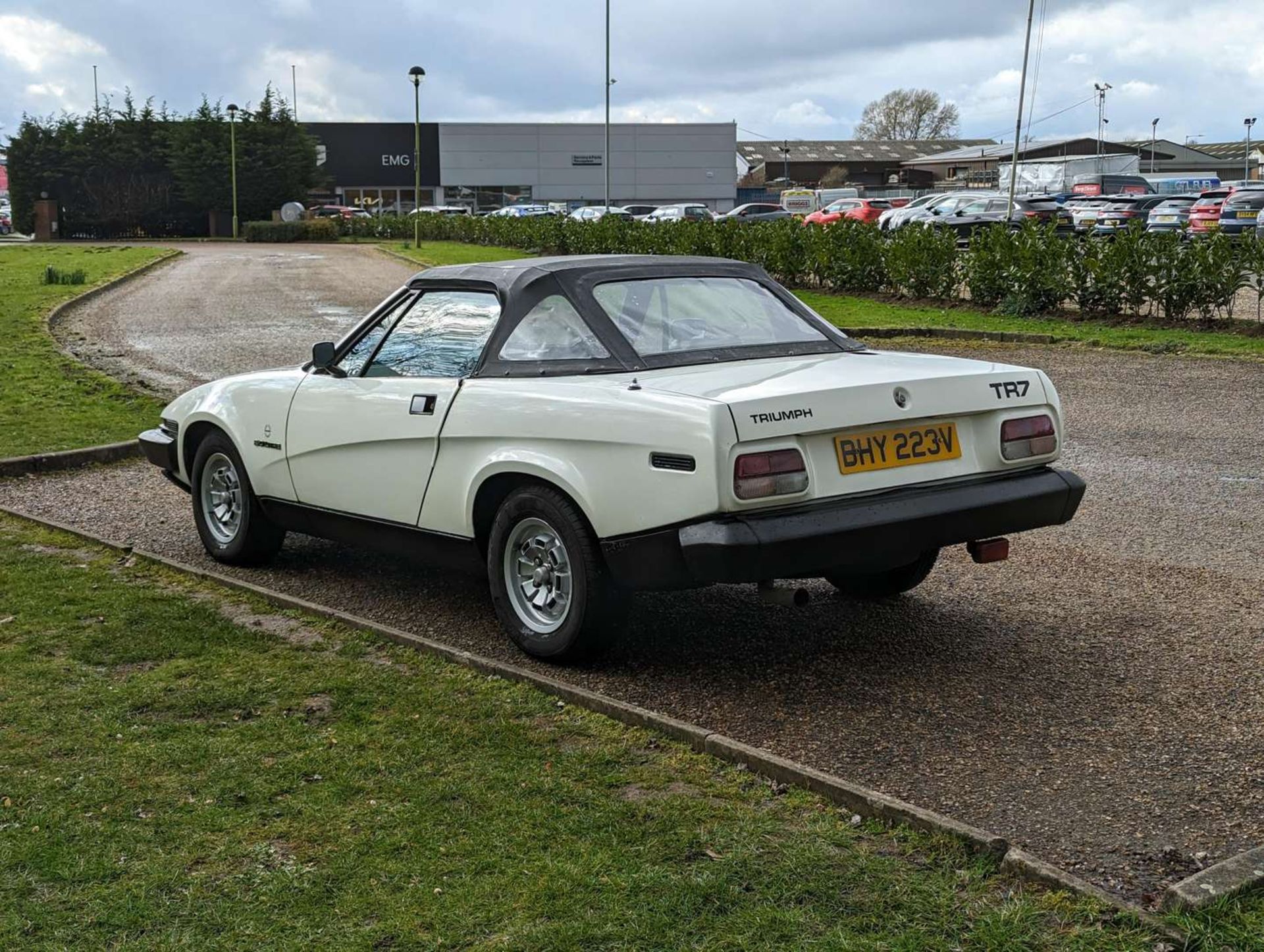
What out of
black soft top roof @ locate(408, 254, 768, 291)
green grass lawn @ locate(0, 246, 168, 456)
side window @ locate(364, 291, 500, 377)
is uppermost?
black soft top roof @ locate(408, 254, 768, 291)

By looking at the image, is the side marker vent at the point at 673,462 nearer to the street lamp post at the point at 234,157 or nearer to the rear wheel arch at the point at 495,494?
the rear wheel arch at the point at 495,494

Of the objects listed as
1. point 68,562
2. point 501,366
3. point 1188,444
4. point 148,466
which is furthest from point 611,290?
point 1188,444

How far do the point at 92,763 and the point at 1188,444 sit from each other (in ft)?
27.2

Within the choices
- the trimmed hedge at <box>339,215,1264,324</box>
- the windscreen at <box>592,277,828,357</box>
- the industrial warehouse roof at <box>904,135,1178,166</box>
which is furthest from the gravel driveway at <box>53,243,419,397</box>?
the industrial warehouse roof at <box>904,135,1178,166</box>

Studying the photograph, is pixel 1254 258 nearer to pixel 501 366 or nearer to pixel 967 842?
pixel 501 366

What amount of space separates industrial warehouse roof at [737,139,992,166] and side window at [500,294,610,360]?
102m

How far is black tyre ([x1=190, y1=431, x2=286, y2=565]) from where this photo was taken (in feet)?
22.4

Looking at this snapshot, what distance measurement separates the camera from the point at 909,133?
12900cm

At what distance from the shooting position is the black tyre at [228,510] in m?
6.82

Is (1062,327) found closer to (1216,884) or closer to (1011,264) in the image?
(1011,264)

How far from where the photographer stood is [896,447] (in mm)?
4945

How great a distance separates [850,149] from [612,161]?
30965mm

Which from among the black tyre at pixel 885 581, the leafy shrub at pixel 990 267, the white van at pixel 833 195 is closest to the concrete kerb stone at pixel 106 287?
the leafy shrub at pixel 990 267

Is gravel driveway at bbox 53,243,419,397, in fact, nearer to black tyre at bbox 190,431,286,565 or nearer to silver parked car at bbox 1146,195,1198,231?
black tyre at bbox 190,431,286,565
